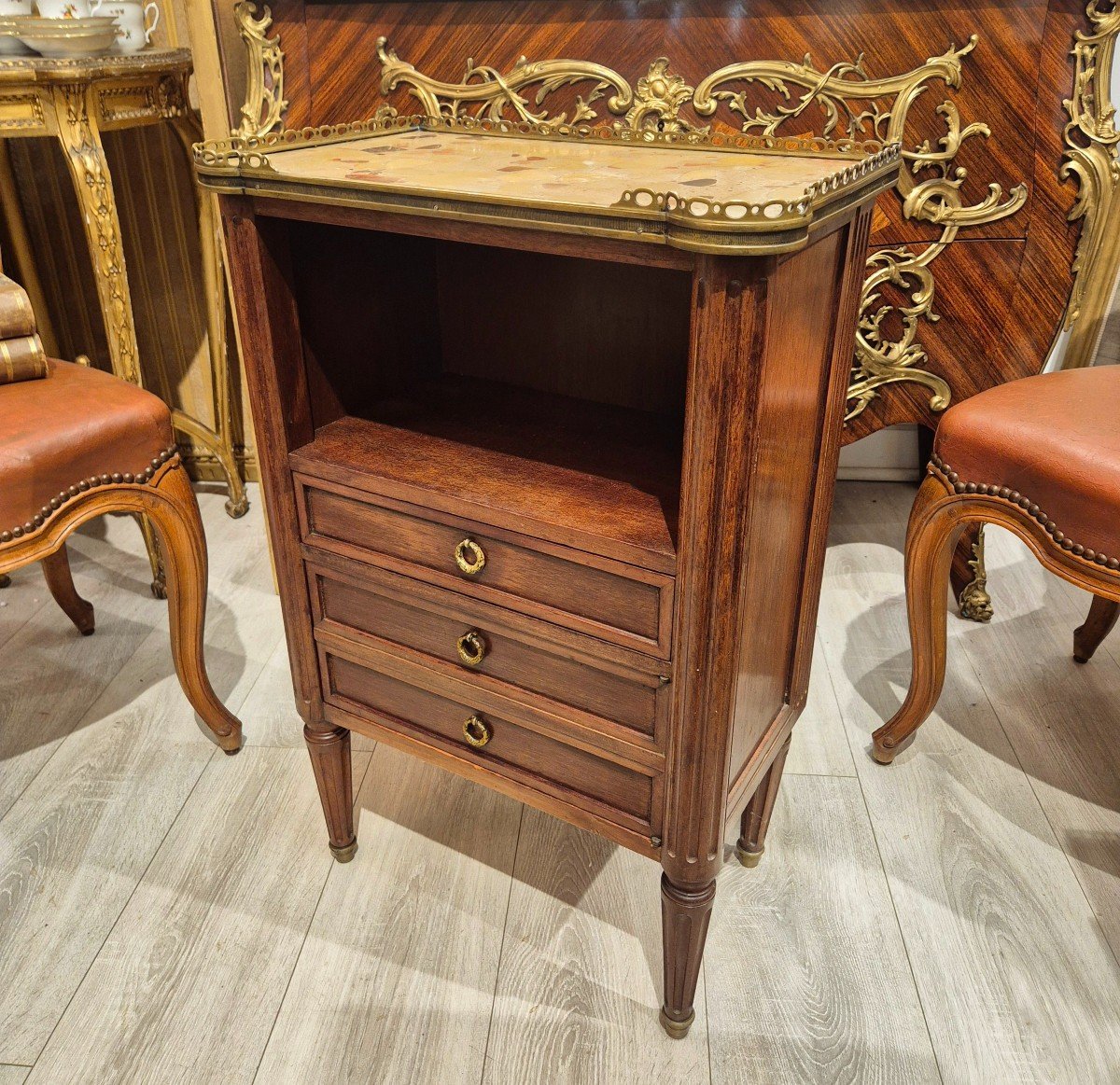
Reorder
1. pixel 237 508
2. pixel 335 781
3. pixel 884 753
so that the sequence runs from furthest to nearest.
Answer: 1. pixel 237 508
2. pixel 884 753
3. pixel 335 781

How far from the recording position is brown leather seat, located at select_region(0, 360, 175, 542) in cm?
116

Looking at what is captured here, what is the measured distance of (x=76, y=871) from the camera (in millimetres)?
1312

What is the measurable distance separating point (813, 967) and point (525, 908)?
0.35 m

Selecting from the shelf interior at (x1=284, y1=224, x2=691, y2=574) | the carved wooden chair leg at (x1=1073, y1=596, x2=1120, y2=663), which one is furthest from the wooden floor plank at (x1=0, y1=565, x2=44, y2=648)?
the carved wooden chair leg at (x1=1073, y1=596, x2=1120, y2=663)

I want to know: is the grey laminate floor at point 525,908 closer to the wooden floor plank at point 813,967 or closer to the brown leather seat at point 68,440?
the wooden floor plank at point 813,967

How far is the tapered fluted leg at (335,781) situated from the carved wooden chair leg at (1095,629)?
3.88 feet

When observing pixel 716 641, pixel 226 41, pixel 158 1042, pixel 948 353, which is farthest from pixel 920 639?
pixel 226 41

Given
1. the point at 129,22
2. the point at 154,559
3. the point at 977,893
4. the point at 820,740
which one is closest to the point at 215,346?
the point at 154,559

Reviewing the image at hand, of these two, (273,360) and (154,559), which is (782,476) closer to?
(273,360)

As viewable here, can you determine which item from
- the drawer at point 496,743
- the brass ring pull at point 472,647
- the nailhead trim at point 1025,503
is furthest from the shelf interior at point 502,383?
the nailhead trim at point 1025,503

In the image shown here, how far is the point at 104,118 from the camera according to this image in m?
1.60

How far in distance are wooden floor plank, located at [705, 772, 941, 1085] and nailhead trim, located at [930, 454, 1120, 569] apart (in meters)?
0.47

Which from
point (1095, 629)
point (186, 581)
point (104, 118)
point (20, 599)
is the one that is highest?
point (104, 118)

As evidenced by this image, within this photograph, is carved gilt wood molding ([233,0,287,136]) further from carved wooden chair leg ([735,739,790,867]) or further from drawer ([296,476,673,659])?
carved wooden chair leg ([735,739,790,867])
